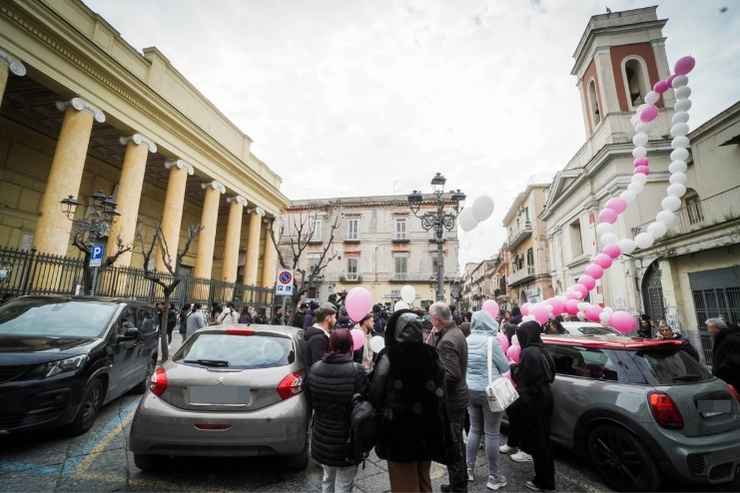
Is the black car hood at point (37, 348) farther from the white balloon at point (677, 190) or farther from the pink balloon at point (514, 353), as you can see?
the white balloon at point (677, 190)

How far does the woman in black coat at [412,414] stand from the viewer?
215 centimetres

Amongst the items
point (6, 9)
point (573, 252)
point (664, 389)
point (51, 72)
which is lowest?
point (664, 389)

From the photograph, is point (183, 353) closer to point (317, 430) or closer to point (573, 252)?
point (317, 430)

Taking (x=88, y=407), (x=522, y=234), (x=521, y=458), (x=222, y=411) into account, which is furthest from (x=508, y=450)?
(x=522, y=234)

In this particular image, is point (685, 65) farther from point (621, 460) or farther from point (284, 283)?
point (284, 283)

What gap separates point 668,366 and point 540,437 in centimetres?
163

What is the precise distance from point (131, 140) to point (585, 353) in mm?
16794

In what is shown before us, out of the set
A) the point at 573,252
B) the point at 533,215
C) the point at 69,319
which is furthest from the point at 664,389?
the point at 533,215

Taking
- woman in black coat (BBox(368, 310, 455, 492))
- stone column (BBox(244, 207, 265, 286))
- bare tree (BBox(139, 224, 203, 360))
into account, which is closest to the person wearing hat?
woman in black coat (BBox(368, 310, 455, 492))

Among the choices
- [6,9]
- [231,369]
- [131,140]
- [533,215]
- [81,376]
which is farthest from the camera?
[533,215]

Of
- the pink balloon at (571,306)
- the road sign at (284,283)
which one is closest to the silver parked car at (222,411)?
the road sign at (284,283)

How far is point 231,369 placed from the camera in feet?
10.7

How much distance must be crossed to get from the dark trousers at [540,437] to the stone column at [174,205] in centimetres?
1558

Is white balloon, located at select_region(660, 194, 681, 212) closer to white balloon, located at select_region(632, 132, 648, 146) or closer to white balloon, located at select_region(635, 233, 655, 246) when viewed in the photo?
white balloon, located at select_region(635, 233, 655, 246)
